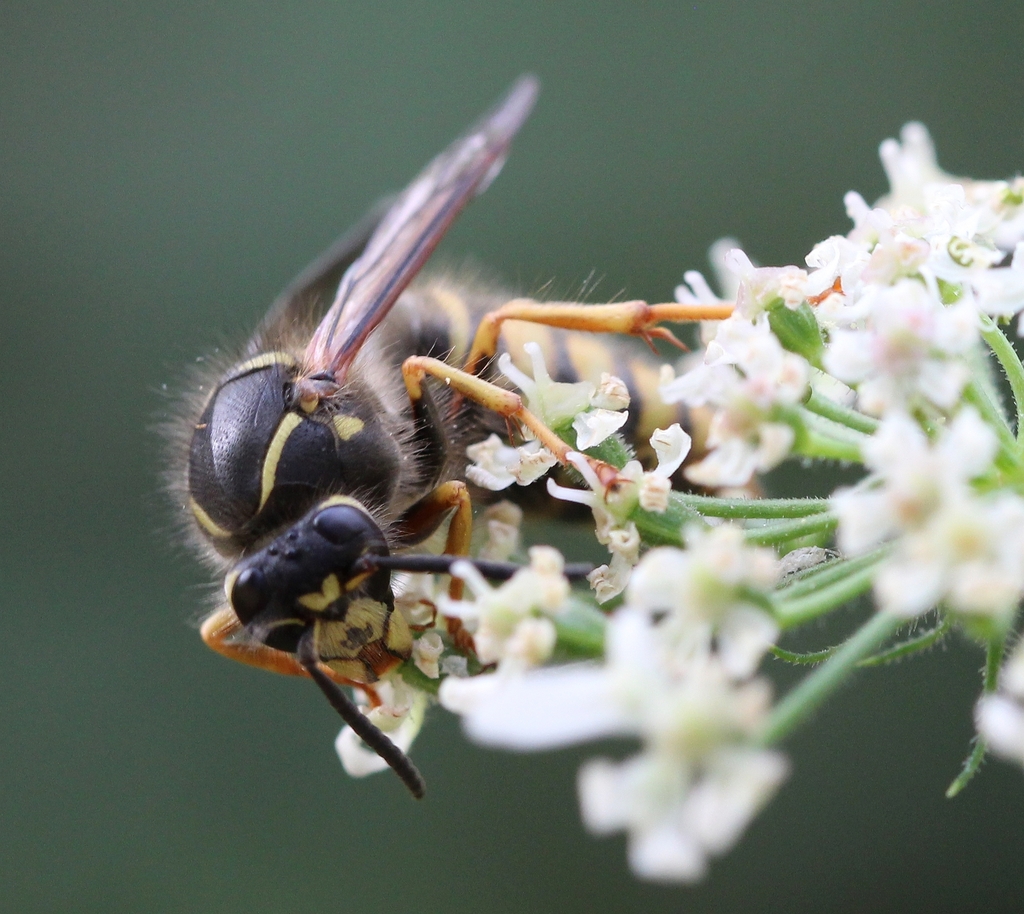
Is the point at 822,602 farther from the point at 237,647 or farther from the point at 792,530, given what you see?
the point at 237,647

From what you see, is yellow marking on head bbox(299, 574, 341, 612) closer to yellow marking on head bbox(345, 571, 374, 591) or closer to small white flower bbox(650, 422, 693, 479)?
yellow marking on head bbox(345, 571, 374, 591)

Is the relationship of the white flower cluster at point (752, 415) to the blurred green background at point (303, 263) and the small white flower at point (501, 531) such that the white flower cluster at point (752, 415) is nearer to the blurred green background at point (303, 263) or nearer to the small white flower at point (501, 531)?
the small white flower at point (501, 531)

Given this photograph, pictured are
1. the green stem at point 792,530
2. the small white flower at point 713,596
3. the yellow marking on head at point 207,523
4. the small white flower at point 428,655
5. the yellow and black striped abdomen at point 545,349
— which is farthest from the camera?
the yellow and black striped abdomen at point 545,349

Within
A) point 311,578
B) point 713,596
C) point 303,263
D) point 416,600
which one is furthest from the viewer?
point 303,263

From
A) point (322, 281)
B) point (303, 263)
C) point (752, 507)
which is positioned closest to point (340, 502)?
point (752, 507)

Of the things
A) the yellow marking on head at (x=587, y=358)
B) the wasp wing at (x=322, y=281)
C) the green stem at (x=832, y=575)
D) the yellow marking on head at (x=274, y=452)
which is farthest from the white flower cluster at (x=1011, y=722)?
the wasp wing at (x=322, y=281)

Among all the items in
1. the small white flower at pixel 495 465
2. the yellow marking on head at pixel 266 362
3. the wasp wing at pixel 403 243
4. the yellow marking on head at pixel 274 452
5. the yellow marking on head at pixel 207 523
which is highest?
the yellow marking on head at pixel 266 362

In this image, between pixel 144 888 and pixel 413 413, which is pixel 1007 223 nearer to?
pixel 413 413
